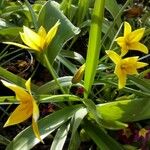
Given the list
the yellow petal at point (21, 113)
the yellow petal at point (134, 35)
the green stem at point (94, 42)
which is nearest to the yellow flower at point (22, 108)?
the yellow petal at point (21, 113)

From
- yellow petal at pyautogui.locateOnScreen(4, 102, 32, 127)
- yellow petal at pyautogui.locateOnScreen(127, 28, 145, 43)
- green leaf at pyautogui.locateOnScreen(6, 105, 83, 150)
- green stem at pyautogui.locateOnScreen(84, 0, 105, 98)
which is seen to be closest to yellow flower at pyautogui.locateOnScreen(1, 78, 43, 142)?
yellow petal at pyautogui.locateOnScreen(4, 102, 32, 127)

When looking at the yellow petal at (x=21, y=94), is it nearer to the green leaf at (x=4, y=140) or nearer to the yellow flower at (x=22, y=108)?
the yellow flower at (x=22, y=108)

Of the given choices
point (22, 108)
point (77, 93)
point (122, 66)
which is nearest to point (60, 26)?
point (77, 93)

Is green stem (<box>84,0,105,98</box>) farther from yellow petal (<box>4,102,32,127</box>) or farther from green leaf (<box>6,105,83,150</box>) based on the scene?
yellow petal (<box>4,102,32,127</box>)

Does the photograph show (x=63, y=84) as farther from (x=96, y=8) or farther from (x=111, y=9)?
(x=111, y=9)

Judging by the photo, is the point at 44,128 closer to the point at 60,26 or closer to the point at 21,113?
the point at 21,113

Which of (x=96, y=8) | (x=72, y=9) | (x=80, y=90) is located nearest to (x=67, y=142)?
(x=80, y=90)
